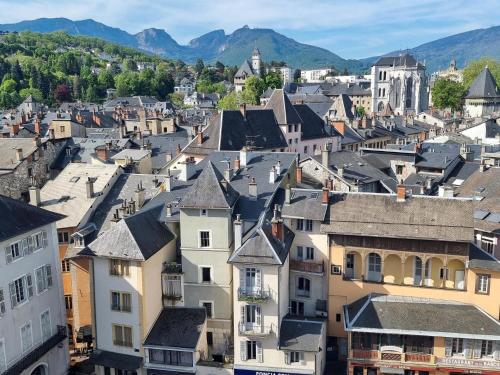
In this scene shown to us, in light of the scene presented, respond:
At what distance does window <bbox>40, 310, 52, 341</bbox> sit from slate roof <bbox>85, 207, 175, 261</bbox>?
5883 millimetres

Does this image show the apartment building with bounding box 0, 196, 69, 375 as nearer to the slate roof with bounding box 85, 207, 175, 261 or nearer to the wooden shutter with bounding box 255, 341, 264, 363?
the slate roof with bounding box 85, 207, 175, 261

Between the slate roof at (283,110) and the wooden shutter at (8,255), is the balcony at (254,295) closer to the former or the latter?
the wooden shutter at (8,255)

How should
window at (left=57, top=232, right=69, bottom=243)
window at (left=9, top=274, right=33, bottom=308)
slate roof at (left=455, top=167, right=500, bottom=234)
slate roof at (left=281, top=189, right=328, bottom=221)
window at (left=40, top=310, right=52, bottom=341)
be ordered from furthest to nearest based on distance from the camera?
window at (left=57, top=232, right=69, bottom=243), slate roof at (left=455, top=167, right=500, bottom=234), slate roof at (left=281, top=189, right=328, bottom=221), window at (left=40, top=310, right=52, bottom=341), window at (left=9, top=274, right=33, bottom=308)

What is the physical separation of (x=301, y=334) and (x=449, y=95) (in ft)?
424

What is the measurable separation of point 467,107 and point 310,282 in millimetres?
112296

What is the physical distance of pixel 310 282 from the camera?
39781mm

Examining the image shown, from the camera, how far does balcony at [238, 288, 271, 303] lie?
34.7 meters

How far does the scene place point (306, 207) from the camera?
39.5m

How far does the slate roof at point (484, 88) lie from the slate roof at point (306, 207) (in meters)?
106

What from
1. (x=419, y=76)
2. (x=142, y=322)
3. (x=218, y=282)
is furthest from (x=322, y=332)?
(x=419, y=76)

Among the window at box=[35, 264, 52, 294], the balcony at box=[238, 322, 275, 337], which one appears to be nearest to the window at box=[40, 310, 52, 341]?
the window at box=[35, 264, 52, 294]

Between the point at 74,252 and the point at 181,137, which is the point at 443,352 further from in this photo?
the point at 181,137

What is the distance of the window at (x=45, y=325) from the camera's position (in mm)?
36719

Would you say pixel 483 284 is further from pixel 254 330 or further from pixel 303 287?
pixel 254 330
